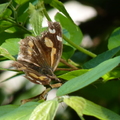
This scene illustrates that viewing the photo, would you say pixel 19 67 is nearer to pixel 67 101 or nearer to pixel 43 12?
pixel 43 12

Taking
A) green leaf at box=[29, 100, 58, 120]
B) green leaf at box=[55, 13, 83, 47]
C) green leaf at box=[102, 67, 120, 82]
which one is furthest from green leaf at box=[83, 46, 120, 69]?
green leaf at box=[29, 100, 58, 120]

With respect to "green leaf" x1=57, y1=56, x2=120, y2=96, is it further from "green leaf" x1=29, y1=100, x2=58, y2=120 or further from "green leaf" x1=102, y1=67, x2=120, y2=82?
"green leaf" x1=102, y1=67, x2=120, y2=82

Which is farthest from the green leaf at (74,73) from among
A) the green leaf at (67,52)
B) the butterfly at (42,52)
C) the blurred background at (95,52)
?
the blurred background at (95,52)

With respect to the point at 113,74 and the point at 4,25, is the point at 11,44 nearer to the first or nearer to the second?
the point at 4,25

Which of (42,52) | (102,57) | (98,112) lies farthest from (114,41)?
(98,112)

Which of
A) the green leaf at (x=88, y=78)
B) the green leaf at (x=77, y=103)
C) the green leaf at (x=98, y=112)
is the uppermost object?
the green leaf at (x=88, y=78)

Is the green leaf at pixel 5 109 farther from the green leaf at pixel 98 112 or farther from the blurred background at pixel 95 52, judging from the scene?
the blurred background at pixel 95 52
